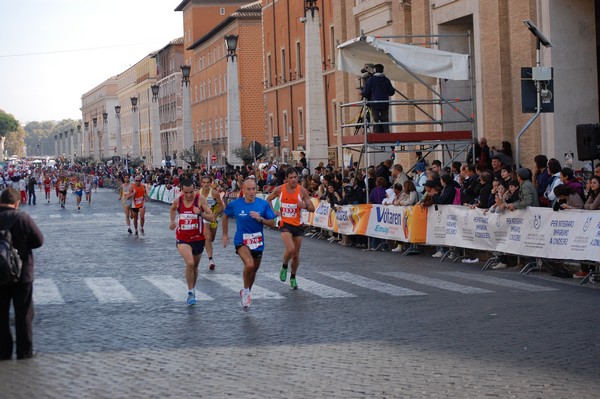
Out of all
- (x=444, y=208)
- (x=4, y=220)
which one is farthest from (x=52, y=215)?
(x=4, y=220)

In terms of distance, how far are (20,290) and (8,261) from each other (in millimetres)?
685

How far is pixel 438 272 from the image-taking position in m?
19.7

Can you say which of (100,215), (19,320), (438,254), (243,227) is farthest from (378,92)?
(100,215)

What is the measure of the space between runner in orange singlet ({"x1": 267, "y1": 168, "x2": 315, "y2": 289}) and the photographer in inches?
153

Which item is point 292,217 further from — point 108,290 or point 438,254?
point 438,254

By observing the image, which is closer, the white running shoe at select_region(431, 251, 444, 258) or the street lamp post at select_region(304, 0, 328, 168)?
the white running shoe at select_region(431, 251, 444, 258)

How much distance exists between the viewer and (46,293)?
17.6 meters

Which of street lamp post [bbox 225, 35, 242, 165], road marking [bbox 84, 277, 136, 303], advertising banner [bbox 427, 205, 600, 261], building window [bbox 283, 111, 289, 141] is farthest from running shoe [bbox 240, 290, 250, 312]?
building window [bbox 283, 111, 289, 141]

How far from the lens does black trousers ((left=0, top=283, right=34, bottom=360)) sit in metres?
11.4

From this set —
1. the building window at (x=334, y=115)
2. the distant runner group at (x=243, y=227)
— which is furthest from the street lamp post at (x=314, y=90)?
the distant runner group at (x=243, y=227)

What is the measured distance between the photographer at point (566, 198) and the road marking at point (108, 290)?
6858 mm

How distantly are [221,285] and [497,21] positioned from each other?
13.8 meters

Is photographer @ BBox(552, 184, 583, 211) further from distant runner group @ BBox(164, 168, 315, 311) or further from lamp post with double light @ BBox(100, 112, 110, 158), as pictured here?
lamp post with double light @ BBox(100, 112, 110, 158)

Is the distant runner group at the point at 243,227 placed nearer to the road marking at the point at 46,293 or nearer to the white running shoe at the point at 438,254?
the road marking at the point at 46,293
